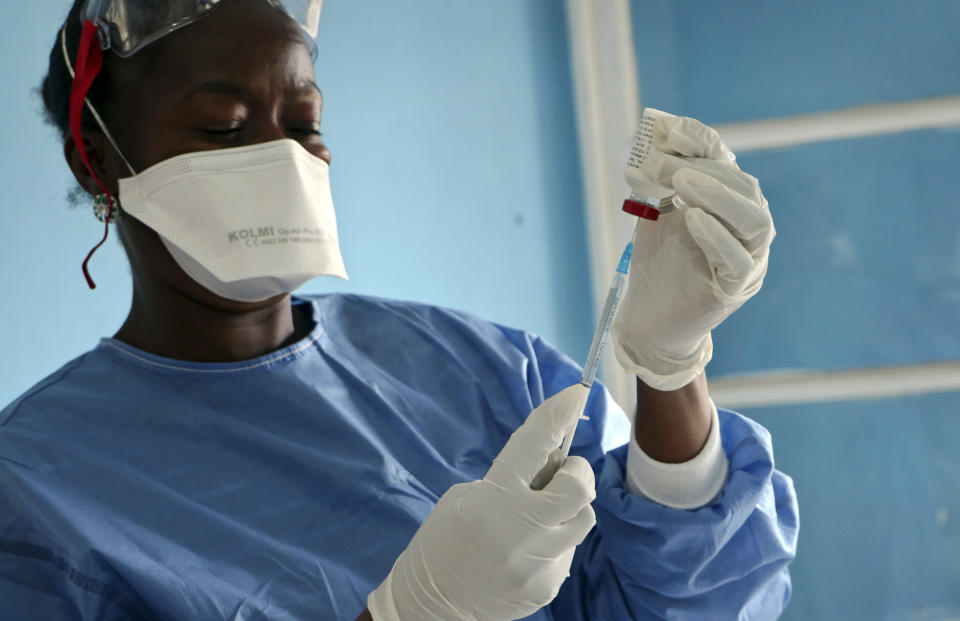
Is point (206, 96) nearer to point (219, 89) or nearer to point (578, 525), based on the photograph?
point (219, 89)

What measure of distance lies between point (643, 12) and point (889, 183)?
0.65 metres

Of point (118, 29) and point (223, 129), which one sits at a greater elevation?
point (118, 29)

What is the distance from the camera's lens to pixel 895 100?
204 centimetres

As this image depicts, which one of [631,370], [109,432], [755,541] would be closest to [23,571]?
[109,432]

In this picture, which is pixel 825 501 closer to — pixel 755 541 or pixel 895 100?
pixel 895 100

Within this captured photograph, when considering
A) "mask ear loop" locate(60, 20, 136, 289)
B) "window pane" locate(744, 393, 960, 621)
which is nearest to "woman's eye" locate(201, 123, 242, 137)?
"mask ear loop" locate(60, 20, 136, 289)

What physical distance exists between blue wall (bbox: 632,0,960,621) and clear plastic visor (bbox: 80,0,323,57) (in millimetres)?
1268

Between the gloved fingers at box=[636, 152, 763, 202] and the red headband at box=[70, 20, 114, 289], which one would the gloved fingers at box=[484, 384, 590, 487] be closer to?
the gloved fingers at box=[636, 152, 763, 202]

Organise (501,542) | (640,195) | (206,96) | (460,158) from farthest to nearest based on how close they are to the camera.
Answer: (460,158)
(206,96)
(640,195)
(501,542)

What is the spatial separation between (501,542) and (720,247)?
34cm

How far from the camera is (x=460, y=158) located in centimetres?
207

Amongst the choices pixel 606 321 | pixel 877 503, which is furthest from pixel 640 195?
pixel 877 503

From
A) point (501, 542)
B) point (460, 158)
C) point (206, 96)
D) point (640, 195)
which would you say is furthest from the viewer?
point (460, 158)

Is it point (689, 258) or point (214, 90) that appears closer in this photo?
point (689, 258)
